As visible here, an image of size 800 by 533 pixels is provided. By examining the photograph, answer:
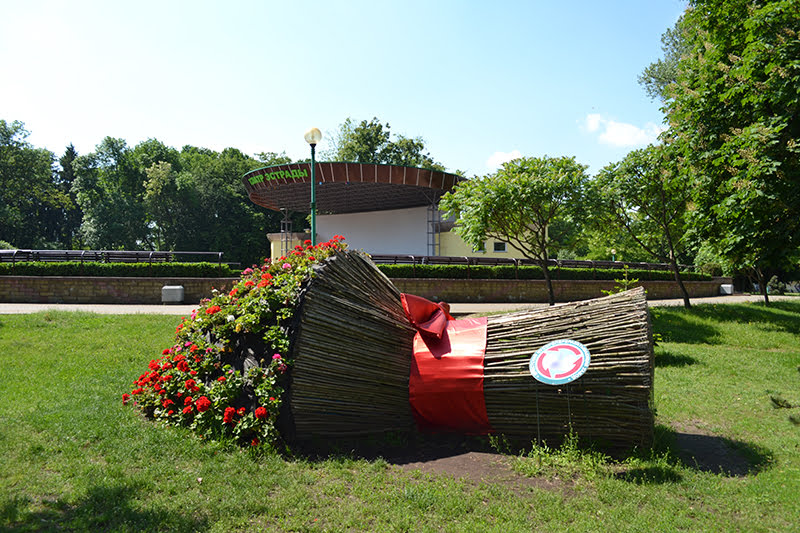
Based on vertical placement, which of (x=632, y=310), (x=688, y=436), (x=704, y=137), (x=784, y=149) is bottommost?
(x=688, y=436)

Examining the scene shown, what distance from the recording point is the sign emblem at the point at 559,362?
422 centimetres

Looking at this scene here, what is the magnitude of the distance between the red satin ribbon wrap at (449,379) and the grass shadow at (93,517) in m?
2.44

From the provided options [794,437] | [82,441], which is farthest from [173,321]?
[794,437]

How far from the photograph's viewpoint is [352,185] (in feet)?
83.5

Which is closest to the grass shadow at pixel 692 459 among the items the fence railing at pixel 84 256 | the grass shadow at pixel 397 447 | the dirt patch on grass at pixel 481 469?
the dirt patch on grass at pixel 481 469

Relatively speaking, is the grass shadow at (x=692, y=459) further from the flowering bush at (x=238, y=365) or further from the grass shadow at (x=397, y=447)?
the flowering bush at (x=238, y=365)

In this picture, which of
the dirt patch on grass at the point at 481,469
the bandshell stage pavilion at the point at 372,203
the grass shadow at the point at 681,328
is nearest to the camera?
the dirt patch on grass at the point at 481,469

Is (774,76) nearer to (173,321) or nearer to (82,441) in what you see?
(82,441)

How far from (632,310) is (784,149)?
230 inches

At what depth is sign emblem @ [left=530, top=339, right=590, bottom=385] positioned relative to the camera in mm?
4223

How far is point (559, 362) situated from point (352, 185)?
22.0 metres

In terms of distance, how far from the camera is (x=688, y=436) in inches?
212

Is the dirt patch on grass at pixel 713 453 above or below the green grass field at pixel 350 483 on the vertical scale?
below

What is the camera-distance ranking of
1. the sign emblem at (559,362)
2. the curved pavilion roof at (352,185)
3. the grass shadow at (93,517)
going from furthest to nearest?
the curved pavilion roof at (352,185) → the sign emblem at (559,362) → the grass shadow at (93,517)
